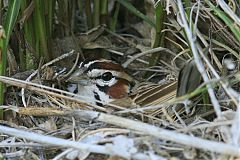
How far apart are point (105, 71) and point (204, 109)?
1.62 feet

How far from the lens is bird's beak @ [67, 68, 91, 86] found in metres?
2.39

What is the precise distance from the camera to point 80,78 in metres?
2.39

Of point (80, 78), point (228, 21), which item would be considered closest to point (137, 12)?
point (80, 78)

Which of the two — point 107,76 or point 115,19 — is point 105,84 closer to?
point 107,76

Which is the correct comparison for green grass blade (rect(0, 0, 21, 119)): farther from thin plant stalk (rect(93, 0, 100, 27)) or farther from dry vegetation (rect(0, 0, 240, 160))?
thin plant stalk (rect(93, 0, 100, 27))

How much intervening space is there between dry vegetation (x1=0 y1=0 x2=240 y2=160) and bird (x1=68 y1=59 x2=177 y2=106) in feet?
0.08

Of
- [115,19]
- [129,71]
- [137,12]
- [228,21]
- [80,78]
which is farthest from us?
[115,19]

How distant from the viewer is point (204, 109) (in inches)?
82.8

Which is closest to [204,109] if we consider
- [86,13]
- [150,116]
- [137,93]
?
[150,116]

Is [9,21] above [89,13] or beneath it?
beneath

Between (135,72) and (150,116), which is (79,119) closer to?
(150,116)

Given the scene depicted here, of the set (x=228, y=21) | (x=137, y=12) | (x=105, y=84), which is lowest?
(x=105, y=84)

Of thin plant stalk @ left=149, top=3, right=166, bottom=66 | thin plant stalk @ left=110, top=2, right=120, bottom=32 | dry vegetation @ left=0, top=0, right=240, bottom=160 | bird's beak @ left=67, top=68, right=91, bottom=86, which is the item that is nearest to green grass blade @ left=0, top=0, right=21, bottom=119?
dry vegetation @ left=0, top=0, right=240, bottom=160

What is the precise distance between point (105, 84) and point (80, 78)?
114 millimetres
